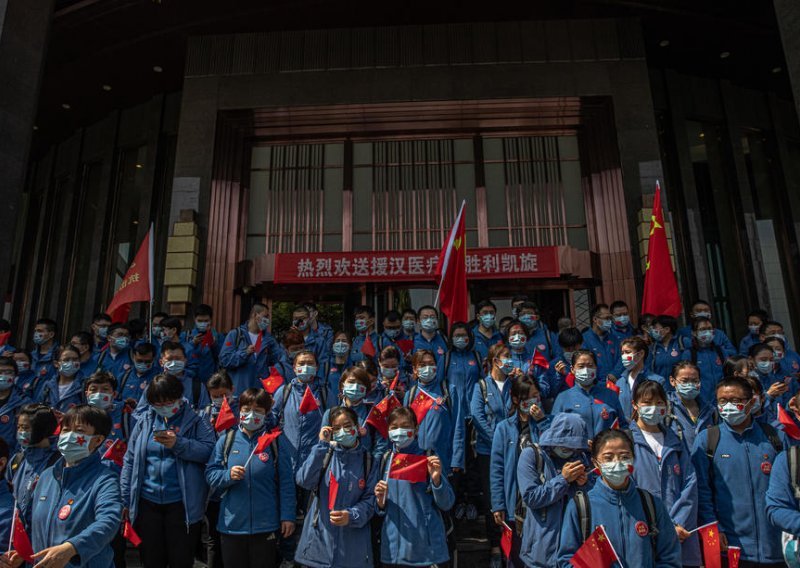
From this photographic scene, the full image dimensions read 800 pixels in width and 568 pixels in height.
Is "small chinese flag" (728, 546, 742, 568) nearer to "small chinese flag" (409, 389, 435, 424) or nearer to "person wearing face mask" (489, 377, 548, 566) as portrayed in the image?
"person wearing face mask" (489, 377, 548, 566)

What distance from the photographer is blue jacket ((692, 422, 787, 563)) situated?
338cm

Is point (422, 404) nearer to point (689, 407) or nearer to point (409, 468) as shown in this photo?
point (409, 468)

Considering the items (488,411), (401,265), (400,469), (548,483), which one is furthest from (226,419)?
(401,265)

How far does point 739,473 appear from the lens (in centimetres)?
353

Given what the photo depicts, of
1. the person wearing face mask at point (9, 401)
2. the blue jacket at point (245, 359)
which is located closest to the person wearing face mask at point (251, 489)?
the blue jacket at point (245, 359)

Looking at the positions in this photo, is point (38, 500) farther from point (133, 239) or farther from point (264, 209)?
point (133, 239)

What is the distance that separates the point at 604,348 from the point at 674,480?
3186 millimetres

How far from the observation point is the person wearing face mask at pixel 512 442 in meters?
3.93

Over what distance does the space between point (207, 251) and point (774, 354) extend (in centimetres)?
893

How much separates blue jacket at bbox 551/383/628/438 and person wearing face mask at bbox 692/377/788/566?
734 millimetres

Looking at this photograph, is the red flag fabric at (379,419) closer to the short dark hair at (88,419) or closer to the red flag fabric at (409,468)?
the red flag fabric at (409,468)

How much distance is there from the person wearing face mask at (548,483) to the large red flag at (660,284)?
4244 mm

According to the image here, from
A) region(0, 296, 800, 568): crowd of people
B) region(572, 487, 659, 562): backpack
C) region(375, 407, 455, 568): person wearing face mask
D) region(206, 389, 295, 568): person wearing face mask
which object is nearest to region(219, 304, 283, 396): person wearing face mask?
region(0, 296, 800, 568): crowd of people

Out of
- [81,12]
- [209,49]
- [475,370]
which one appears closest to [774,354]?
[475,370]
